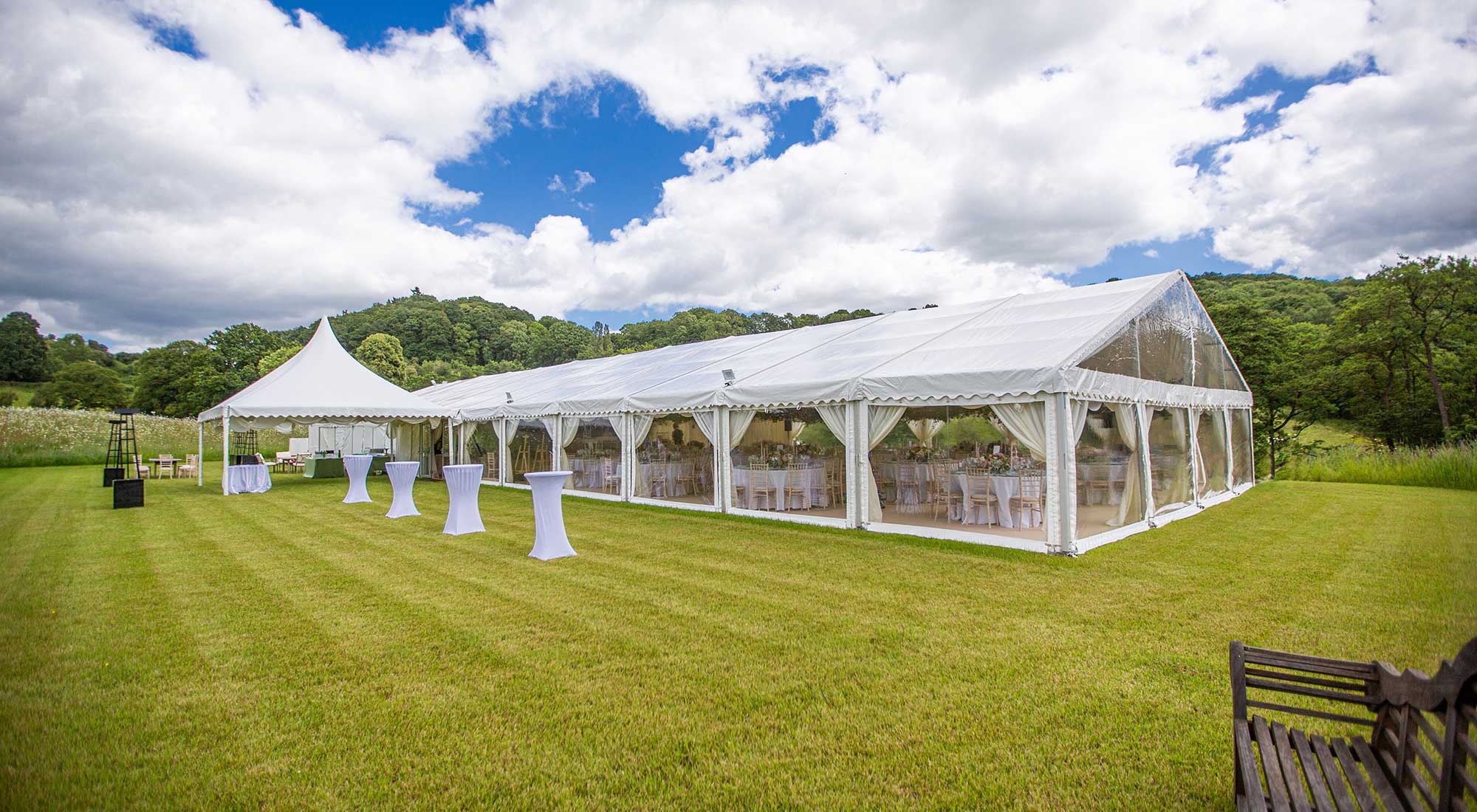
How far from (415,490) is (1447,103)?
1629 cm

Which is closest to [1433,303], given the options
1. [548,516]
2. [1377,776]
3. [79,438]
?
[1377,776]

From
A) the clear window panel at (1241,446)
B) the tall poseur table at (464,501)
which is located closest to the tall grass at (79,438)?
the tall poseur table at (464,501)

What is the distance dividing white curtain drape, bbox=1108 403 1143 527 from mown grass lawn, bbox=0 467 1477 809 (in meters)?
0.61

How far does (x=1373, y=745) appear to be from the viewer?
1867 millimetres

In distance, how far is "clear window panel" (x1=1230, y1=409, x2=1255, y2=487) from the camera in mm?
11977

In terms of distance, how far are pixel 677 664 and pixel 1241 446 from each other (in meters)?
13.5

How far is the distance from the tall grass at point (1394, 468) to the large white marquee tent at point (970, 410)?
9.61ft

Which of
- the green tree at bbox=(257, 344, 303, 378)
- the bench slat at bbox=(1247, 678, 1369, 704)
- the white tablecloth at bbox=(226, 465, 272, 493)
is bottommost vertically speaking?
the white tablecloth at bbox=(226, 465, 272, 493)

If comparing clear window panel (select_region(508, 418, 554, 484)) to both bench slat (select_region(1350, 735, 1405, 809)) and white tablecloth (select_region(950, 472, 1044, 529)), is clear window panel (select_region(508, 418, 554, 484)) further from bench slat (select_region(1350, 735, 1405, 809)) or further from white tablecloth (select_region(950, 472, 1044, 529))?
bench slat (select_region(1350, 735, 1405, 809))

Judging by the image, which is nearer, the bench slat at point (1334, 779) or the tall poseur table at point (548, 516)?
the bench slat at point (1334, 779)

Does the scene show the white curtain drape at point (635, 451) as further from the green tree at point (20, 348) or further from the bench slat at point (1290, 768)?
the bench slat at point (1290, 768)

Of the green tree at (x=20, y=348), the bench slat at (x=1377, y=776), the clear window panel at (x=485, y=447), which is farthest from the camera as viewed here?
the clear window panel at (x=485, y=447)

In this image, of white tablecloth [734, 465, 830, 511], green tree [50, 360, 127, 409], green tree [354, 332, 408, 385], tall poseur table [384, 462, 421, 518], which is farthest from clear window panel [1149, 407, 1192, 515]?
green tree [354, 332, 408, 385]

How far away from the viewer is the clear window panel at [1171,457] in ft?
28.8
